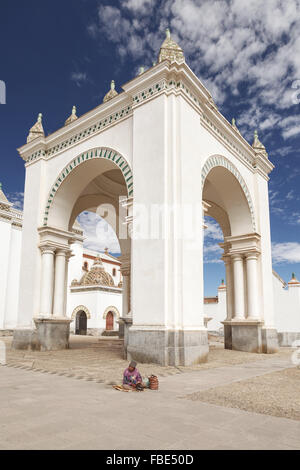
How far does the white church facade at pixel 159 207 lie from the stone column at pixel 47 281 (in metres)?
0.02

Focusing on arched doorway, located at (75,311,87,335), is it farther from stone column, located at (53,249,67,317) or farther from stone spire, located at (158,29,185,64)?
stone spire, located at (158,29,185,64)

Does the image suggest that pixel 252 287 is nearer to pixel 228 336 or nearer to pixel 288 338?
pixel 228 336

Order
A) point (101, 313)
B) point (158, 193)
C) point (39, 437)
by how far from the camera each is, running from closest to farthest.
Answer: point (39, 437)
point (158, 193)
point (101, 313)

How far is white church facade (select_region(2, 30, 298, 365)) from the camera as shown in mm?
6715

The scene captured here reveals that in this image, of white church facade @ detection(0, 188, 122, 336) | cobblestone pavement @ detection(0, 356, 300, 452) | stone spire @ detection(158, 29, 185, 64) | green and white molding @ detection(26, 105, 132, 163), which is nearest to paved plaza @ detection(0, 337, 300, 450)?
cobblestone pavement @ detection(0, 356, 300, 452)

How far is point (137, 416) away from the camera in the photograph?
3035 mm

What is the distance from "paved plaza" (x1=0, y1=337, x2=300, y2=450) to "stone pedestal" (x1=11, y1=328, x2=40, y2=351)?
3969 millimetres

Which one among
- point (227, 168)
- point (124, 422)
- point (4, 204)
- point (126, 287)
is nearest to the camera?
point (124, 422)

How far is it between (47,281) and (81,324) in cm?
1250

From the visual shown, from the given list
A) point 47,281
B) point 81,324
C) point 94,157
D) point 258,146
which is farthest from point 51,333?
point 81,324

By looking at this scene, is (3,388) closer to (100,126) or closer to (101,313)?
(100,126)

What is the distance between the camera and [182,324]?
21.4 ft

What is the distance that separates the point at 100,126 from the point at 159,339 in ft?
16.7

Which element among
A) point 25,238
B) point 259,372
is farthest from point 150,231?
point 25,238
